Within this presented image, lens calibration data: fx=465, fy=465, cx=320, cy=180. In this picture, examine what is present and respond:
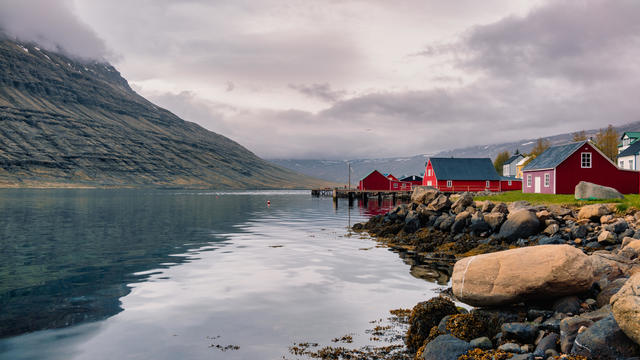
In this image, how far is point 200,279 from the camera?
807 inches

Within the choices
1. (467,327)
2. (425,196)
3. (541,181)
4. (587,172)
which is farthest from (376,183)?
(467,327)

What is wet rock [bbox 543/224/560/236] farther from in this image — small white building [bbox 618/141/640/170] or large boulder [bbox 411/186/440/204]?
small white building [bbox 618/141/640/170]

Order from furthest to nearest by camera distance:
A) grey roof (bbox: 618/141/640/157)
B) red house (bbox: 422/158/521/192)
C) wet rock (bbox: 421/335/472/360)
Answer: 1. red house (bbox: 422/158/521/192)
2. grey roof (bbox: 618/141/640/157)
3. wet rock (bbox: 421/335/472/360)

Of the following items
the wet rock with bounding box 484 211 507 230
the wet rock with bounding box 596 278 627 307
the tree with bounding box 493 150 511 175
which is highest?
the tree with bounding box 493 150 511 175

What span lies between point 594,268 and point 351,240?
23168 millimetres

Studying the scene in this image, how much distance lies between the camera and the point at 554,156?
5169cm

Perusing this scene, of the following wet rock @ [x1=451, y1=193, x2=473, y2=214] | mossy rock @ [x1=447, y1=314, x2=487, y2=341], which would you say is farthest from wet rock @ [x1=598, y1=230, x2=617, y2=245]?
wet rock @ [x1=451, y1=193, x2=473, y2=214]

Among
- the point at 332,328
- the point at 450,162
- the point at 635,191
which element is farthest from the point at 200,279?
the point at 450,162

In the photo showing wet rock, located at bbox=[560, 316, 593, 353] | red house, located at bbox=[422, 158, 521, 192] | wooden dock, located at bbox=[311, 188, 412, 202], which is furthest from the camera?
wooden dock, located at bbox=[311, 188, 412, 202]

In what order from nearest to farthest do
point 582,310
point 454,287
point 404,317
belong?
point 582,310 → point 454,287 → point 404,317

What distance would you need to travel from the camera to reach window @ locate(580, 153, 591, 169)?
48181 mm

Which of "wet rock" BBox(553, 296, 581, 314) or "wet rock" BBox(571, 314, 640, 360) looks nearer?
"wet rock" BBox(571, 314, 640, 360)

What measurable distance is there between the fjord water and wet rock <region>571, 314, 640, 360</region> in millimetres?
5478

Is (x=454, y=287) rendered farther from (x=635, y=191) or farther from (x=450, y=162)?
(x=450, y=162)
